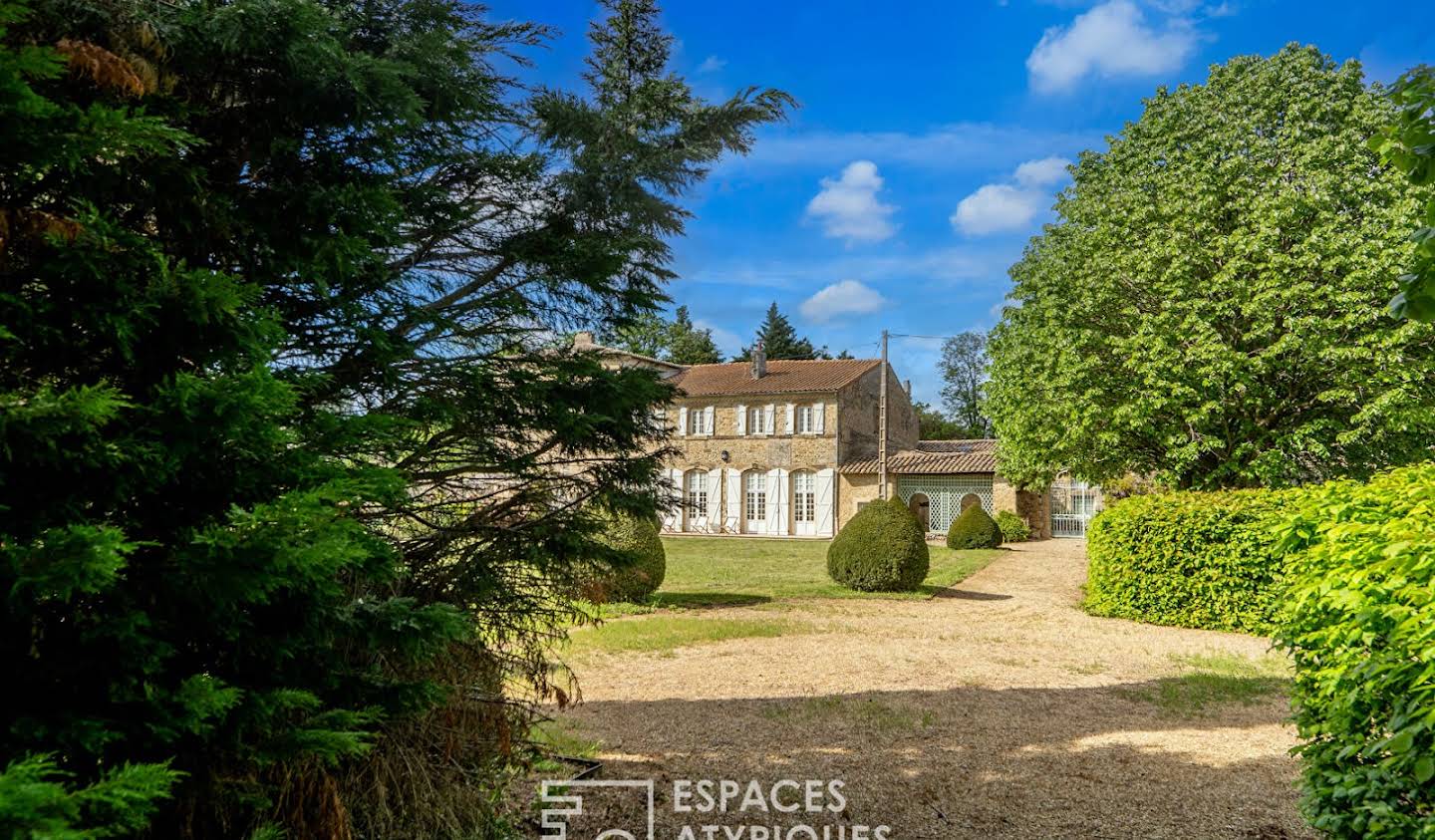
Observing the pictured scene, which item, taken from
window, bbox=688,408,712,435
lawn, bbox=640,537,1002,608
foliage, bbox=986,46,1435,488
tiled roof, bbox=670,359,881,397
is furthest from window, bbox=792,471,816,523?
foliage, bbox=986,46,1435,488

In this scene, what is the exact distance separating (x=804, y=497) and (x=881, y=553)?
1872 cm

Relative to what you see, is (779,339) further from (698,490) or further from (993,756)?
(993,756)

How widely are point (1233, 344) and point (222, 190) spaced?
47.3 ft

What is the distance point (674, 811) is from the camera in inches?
181

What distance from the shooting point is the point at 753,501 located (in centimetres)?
3403

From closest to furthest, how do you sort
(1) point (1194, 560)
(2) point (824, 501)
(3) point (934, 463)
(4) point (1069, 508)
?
1. (1) point (1194, 560)
2. (4) point (1069, 508)
3. (3) point (934, 463)
4. (2) point (824, 501)

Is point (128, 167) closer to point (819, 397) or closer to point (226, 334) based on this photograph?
point (226, 334)

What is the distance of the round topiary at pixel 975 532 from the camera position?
24938mm

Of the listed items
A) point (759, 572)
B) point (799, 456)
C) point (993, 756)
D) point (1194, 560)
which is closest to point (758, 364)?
point (799, 456)

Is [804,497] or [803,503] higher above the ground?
[804,497]

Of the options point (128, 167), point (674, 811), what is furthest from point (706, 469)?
point (128, 167)

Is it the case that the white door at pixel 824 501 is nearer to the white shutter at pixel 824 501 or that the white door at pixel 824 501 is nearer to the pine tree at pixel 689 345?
the white shutter at pixel 824 501

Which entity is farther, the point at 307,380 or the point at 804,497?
the point at 804,497

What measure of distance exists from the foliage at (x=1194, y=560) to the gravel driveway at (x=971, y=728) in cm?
50
